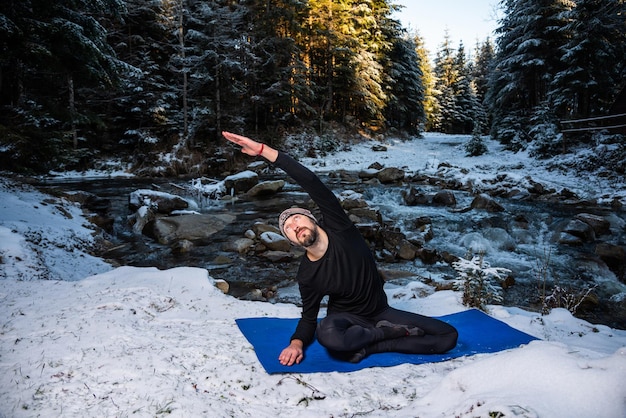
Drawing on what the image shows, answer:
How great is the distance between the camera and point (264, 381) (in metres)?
2.57

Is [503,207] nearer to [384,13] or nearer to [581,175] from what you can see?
[581,175]

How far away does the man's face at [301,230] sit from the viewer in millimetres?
2836

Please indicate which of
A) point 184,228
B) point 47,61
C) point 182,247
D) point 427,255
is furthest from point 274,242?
point 47,61

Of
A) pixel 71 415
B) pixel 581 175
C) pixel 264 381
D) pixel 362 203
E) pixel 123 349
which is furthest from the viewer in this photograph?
pixel 581 175

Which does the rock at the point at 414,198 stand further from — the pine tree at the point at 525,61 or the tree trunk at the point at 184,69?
the tree trunk at the point at 184,69

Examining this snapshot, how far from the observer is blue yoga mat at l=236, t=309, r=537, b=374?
2.82 meters

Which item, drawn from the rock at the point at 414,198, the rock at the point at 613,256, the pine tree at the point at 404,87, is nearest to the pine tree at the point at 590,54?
the rock at the point at 414,198

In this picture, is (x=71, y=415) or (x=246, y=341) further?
(x=246, y=341)

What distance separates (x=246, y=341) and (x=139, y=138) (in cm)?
2159

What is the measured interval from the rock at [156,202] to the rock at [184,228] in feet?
5.65

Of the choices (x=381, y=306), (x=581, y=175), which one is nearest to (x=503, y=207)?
(x=581, y=175)

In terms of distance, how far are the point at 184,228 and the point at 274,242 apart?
2.67 m

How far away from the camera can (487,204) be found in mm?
11984

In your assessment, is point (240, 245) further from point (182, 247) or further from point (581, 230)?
point (581, 230)
